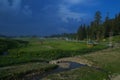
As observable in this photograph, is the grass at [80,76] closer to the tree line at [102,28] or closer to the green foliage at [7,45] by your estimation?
the green foliage at [7,45]

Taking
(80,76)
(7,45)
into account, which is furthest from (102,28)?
(80,76)

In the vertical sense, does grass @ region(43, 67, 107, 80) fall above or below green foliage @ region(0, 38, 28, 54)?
below

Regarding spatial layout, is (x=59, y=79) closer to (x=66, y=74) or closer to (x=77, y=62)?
(x=66, y=74)

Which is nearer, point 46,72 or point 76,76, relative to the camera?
point 76,76

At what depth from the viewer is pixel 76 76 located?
42594mm

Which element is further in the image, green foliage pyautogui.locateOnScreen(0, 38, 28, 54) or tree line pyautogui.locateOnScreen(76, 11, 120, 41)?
tree line pyautogui.locateOnScreen(76, 11, 120, 41)

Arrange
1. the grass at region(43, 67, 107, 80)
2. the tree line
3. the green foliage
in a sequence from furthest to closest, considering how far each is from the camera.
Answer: the tree line → the green foliage → the grass at region(43, 67, 107, 80)

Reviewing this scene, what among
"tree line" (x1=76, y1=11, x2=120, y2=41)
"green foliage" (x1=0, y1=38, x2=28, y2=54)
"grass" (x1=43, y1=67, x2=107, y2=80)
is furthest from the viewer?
"tree line" (x1=76, y1=11, x2=120, y2=41)

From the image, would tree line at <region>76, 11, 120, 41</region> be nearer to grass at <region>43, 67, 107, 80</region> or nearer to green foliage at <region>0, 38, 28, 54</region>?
green foliage at <region>0, 38, 28, 54</region>

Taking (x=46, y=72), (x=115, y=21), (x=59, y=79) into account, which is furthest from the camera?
(x=115, y=21)

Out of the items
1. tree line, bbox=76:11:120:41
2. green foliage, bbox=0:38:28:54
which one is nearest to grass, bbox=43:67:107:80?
green foliage, bbox=0:38:28:54

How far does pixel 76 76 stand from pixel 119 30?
421 ft

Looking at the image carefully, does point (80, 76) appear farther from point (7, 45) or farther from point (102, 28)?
point (102, 28)

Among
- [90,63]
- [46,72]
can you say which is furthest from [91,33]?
[46,72]
